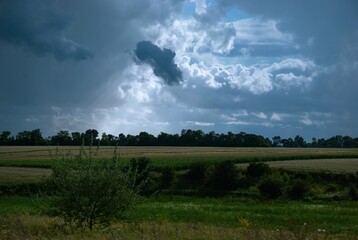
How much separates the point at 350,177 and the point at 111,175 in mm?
47425

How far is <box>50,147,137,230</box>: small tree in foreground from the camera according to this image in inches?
699

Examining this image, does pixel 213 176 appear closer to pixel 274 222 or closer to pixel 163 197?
pixel 163 197

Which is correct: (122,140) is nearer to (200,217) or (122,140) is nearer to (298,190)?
(298,190)

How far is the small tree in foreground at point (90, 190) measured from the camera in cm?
1775

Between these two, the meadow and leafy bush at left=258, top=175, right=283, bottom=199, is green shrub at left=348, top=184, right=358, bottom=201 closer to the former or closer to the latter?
the meadow

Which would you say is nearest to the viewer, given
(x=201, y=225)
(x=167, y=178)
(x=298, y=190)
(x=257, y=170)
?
(x=201, y=225)

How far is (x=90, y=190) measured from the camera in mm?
17703

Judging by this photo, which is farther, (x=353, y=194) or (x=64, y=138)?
(x=64, y=138)

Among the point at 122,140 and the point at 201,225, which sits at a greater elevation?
the point at 122,140

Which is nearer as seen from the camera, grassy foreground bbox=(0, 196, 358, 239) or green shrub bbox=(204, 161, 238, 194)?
grassy foreground bbox=(0, 196, 358, 239)

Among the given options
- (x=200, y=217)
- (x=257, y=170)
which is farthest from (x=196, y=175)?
(x=200, y=217)

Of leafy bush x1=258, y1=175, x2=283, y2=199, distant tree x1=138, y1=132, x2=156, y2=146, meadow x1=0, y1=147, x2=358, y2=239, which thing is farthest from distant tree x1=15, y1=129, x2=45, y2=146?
leafy bush x1=258, y1=175, x2=283, y2=199

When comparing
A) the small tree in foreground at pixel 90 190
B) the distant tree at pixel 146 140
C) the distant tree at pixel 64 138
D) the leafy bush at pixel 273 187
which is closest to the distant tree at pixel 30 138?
the distant tree at pixel 64 138

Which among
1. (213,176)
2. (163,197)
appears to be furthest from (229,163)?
(163,197)
